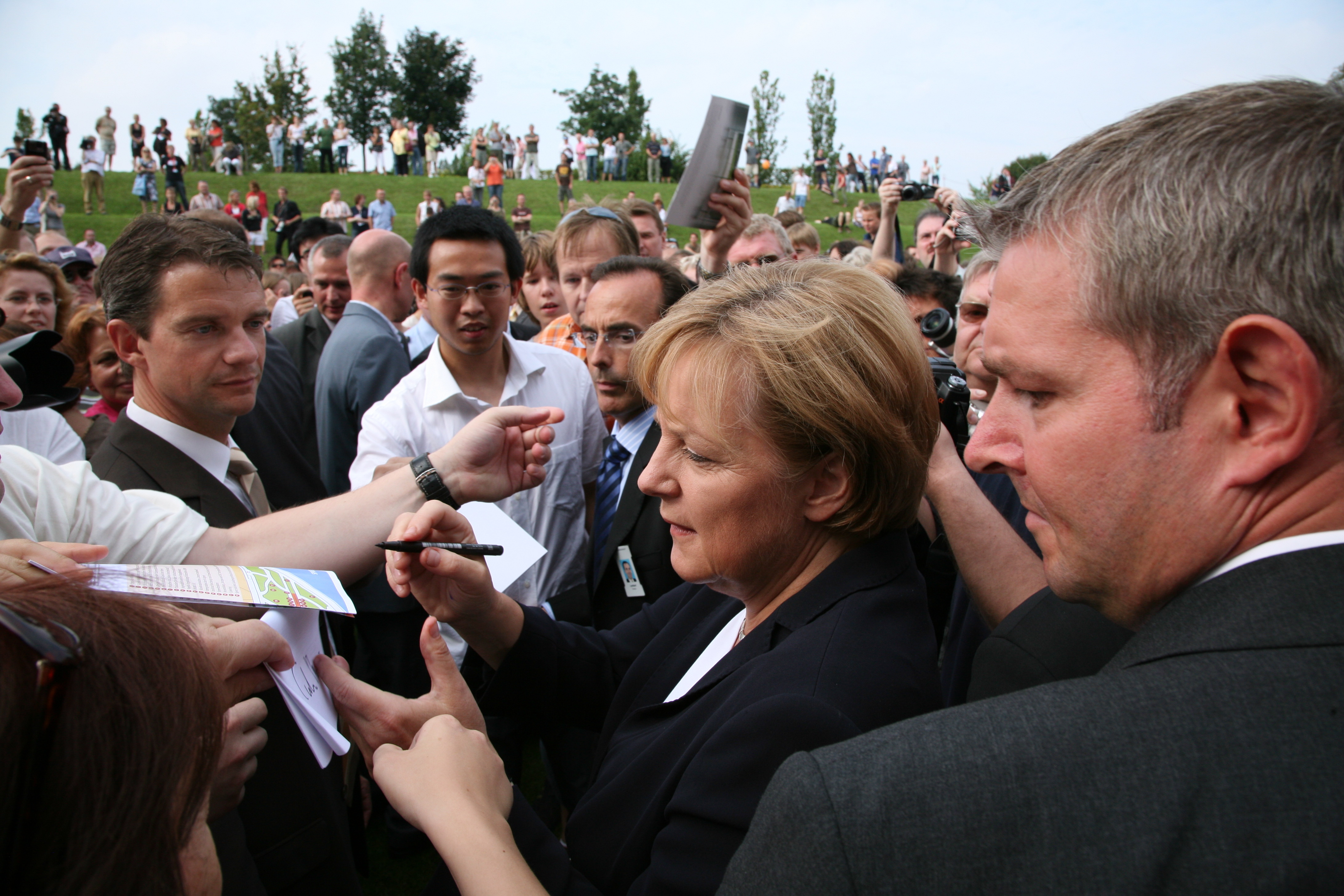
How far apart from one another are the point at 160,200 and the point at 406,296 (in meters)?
25.2

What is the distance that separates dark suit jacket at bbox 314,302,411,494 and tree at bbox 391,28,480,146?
64.6m

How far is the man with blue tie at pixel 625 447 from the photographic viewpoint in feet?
10.5

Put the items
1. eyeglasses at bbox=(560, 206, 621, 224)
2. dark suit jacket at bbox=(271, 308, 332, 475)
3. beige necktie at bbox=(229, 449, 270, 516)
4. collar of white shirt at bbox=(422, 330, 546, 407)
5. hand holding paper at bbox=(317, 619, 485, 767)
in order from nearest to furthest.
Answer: hand holding paper at bbox=(317, 619, 485, 767) → beige necktie at bbox=(229, 449, 270, 516) → collar of white shirt at bbox=(422, 330, 546, 407) → eyeglasses at bbox=(560, 206, 621, 224) → dark suit jacket at bbox=(271, 308, 332, 475)

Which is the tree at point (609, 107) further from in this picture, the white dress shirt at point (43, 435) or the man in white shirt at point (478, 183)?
the white dress shirt at point (43, 435)

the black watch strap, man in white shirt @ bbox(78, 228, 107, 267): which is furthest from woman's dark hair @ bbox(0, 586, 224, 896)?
man in white shirt @ bbox(78, 228, 107, 267)

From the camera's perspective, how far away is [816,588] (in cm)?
171

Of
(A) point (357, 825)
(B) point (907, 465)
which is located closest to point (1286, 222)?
(B) point (907, 465)

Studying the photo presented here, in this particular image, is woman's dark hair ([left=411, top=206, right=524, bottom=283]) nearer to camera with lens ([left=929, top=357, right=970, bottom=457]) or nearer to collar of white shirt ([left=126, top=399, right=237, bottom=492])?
collar of white shirt ([left=126, top=399, right=237, bottom=492])

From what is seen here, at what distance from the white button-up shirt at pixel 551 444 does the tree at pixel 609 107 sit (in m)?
65.2

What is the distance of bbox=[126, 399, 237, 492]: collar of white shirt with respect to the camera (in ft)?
8.82

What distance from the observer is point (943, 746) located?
0.82 metres

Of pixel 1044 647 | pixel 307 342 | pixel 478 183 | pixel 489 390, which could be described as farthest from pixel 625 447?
pixel 478 183

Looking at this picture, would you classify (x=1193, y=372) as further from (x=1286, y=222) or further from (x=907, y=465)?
(x=907, y=465)

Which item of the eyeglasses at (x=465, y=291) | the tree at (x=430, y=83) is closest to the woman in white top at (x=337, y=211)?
the eyeglasses at (x=465, y=291)
